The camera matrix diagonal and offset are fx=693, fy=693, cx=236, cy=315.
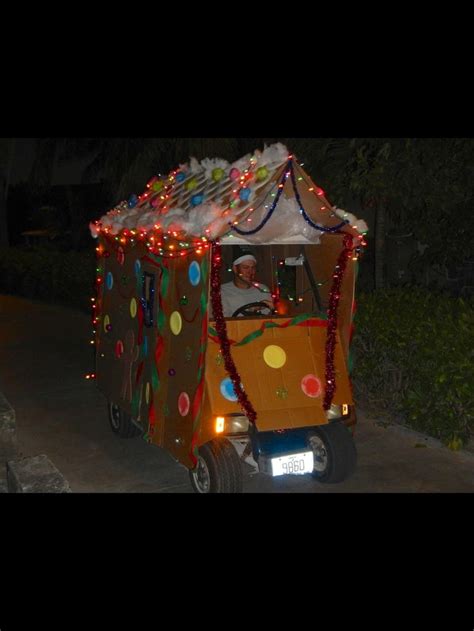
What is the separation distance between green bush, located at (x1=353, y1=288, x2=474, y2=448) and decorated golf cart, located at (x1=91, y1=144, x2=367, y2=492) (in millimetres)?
1215

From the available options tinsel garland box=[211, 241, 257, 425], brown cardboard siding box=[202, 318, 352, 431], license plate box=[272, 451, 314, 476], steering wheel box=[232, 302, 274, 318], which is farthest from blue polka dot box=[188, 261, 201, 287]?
license plate box=[272, 451, 314, 476]

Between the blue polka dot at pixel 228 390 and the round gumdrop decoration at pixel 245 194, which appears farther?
the blue polka dot at pixel 228 390

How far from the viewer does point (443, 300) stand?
809 centimetres

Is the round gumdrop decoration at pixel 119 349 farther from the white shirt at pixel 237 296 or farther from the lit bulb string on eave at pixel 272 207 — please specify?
the lit bulb string on eave at pixel 272 207

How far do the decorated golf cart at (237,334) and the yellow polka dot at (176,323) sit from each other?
0.02 m

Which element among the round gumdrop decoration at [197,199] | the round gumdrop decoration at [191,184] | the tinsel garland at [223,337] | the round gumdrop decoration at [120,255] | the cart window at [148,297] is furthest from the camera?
the round gumdrop decoration at [120,255]

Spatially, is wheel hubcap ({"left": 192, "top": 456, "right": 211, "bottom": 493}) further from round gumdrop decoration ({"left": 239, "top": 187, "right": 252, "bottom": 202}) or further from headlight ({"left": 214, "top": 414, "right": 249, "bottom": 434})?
round gumdrop decoration ({"left": 239, "top": 187, "right": 252, "bottom": 202})

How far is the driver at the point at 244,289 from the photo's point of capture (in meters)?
6.73

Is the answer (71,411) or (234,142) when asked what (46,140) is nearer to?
(234,142)

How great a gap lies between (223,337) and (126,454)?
2.35 metres

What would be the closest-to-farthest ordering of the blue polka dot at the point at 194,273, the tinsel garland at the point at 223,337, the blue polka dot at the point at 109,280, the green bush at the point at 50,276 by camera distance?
the tinsel garland at the point at 223,337 < the blue polka dot at the point at 194,273 < the blue polka dot at the point at 109,280 < the green bush at the point at 50,276

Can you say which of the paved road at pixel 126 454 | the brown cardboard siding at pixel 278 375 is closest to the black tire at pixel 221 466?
the brown cardboard siding at pixel 278 375

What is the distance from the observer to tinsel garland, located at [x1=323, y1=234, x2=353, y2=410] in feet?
19.9
